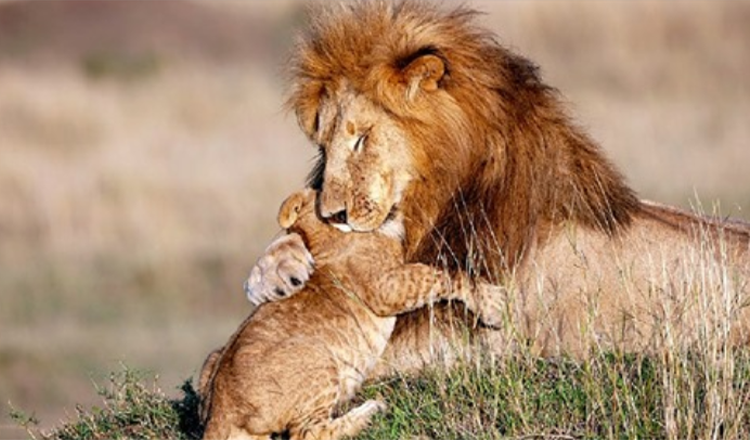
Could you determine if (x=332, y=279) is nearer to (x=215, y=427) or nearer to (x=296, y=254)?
(x=296, y=254)

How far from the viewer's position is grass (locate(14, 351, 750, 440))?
5922mm

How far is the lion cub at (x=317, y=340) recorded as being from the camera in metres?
6.11

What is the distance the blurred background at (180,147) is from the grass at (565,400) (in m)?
3.45

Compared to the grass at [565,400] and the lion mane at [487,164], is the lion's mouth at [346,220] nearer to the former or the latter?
the lion mane at [487,164]

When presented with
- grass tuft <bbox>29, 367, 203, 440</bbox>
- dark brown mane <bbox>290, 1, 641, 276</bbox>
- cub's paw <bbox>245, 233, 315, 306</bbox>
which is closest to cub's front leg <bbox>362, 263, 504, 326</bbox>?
dark brown mane <bbox>290, 1, 641, 276</bbox>

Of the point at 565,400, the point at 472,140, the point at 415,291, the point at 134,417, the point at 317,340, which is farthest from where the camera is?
the point at 134,417

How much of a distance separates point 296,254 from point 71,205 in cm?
952

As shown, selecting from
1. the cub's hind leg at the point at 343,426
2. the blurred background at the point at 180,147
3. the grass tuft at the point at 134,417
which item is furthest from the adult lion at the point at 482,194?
the blurred background at the point at 180,147

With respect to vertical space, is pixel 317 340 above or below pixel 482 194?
below

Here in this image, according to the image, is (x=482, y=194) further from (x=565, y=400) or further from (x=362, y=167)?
(x=565, y=400)

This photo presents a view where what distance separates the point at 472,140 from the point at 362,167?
398 millimetres

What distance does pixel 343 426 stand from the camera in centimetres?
624

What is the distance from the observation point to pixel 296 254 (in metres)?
6.62

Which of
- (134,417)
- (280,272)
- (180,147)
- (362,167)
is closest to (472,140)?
(362,167)
